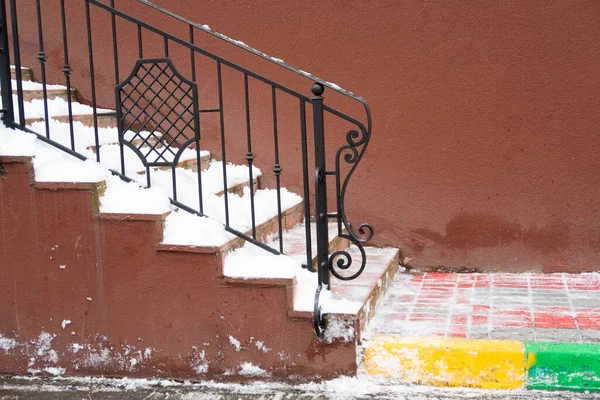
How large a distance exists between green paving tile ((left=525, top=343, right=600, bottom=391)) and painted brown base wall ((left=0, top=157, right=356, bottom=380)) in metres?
0.89

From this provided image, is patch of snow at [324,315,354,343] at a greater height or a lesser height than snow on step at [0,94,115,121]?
lesser

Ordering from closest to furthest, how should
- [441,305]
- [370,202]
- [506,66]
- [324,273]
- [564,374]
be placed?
[564,374] → [324,273] → [441,305] → [506,66] → [370,202]

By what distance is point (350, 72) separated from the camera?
525cm

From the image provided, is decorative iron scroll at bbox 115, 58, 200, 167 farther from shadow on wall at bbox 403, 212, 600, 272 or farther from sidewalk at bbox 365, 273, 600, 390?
shadow on wall at bbox 403, 212, 600, 272

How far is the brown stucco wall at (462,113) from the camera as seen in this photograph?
16.2 feet

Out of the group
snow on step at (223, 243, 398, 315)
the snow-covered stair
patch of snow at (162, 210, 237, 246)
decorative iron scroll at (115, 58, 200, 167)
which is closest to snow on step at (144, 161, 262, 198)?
the snow-covered stair

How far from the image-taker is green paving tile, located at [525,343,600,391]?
3465 mm

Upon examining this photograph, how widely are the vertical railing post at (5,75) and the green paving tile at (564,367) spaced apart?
3009 mm

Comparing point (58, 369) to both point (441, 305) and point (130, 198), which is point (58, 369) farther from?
point (441, 305)

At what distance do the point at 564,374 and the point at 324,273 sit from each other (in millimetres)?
1251

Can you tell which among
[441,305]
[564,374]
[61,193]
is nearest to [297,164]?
[441,305]

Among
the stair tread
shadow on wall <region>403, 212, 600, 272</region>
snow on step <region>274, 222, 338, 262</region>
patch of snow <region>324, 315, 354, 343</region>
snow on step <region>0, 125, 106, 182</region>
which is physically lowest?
patch of snow <region>324, 315, 354, 343</region>

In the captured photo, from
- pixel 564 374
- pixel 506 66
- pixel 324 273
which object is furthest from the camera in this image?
pixel 506 66

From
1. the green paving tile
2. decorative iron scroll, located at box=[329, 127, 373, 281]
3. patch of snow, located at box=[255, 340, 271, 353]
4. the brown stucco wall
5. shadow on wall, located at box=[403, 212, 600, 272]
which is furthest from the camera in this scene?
shadow on wall, located at box=[403, 212, 600, 272]
